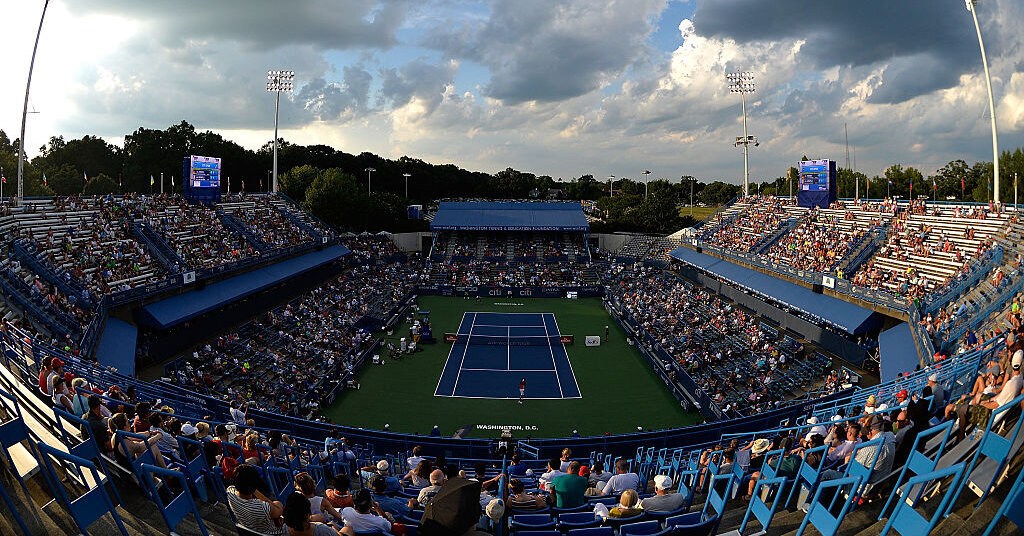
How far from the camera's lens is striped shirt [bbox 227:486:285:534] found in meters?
5.61

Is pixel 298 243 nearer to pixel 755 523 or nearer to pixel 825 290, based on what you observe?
pixel 825 290

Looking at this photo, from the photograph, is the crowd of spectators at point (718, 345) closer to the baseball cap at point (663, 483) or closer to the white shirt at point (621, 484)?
the white shirt at point (621, 484)

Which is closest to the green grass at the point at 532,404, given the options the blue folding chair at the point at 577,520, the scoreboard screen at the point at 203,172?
the blue folding chair at the point at 577,520

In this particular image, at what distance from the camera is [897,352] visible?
73.9ft

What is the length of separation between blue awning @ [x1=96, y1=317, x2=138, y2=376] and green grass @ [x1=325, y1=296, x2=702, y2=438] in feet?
26.5

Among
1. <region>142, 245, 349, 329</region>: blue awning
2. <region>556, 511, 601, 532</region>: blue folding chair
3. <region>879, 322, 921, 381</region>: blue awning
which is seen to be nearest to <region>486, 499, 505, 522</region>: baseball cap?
<region>556, 511, 601, 532</region>: blue folding chair

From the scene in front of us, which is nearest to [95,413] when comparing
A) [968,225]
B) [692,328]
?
[692,328]

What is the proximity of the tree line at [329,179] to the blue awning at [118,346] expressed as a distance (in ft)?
124

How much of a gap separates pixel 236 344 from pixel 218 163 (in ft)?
64.5

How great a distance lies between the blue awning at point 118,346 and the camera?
21.1m

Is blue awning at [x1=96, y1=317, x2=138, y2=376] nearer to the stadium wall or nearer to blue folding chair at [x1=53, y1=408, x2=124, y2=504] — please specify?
blue folding chair at [x1=53, y1=408, x2=124, y2=504]

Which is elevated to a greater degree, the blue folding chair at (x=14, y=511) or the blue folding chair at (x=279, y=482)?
the blue folding chair at (x=14, y=511)

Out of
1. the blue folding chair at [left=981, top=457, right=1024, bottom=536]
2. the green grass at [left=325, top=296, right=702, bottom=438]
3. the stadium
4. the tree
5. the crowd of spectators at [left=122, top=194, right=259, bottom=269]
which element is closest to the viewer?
the blue folding chair at [left=981, top=457, right=1024, bottom=536]

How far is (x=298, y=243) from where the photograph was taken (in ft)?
154
